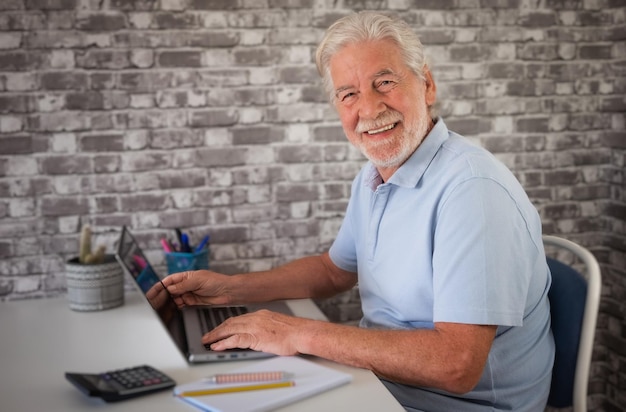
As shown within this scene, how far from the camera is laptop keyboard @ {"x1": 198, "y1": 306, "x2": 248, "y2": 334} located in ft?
5.33

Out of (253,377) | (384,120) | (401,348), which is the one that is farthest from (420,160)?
(253,377)

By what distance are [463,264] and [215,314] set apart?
668 millimetres

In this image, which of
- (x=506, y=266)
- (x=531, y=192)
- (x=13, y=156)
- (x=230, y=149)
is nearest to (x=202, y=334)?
(x=506, y=266)

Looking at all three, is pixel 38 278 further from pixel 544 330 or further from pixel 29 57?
pixel 544 330

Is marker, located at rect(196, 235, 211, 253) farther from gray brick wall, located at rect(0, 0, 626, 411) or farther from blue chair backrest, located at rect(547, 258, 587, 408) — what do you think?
blue chair backrest, located at rect(547, 258, 587, 408)

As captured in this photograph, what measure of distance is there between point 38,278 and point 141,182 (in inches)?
17.4

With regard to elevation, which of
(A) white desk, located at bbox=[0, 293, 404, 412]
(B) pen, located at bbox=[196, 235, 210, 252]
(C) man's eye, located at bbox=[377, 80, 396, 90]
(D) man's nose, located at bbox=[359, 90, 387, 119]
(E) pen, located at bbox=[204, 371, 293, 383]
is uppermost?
(C) man's eye, located at bbox=[377, 80, 396, 90]

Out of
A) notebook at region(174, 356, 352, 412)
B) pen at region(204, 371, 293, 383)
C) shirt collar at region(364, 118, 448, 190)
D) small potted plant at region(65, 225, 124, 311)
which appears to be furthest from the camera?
small potted plant at region(65, 225, 124, 311)

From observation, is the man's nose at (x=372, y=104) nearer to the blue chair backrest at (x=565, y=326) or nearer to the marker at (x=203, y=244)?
the blue chair backrest at (x=565, y=326)

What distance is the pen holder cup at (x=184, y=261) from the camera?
2.11 m

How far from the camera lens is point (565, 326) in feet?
5.03

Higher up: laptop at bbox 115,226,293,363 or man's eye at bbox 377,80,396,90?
man's eye at bbox 377,80,396,90

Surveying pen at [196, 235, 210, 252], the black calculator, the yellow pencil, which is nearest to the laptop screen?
the black calculator

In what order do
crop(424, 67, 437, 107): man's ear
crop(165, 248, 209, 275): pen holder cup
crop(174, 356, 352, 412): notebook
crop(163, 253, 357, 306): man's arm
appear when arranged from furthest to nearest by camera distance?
1. crop(165, 248, 209, 275): pen holder cup
2. crop(163, 253, 357, 306): man's arm
3. crop(424, 67, 437, 107): man's ear
4. crop(174, 356, 352, 412): notebook
